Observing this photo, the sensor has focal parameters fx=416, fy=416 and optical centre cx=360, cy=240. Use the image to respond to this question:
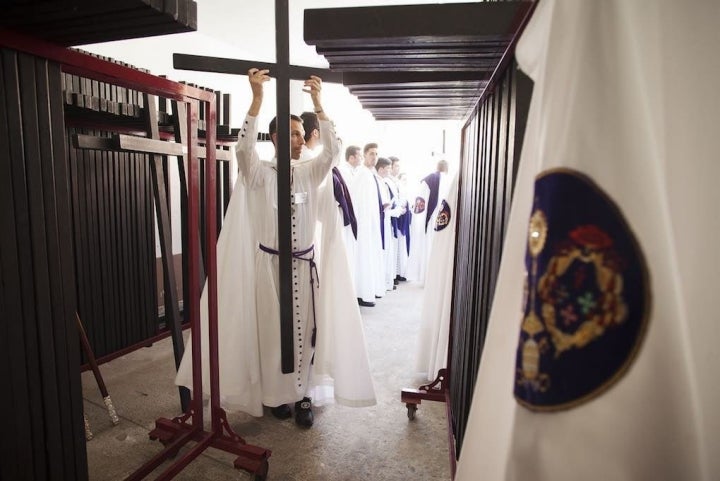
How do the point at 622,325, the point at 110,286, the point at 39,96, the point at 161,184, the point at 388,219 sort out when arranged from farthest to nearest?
the point at 388,219 → the point at 110,286 → the point at 161,184 → the point at 39,96 → the point at 622,325

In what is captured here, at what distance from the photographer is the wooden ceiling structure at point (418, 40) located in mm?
1029

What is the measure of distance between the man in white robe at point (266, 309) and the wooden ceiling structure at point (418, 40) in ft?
3.03

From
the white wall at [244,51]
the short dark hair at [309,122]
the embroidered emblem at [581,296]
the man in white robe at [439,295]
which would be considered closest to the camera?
the embroidered emblem at [581,296]

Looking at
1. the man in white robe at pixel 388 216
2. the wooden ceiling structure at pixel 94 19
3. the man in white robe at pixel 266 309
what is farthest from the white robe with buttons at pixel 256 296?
the man in white robe at pixel 388 216

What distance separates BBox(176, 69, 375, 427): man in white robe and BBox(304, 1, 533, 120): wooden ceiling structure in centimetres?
92

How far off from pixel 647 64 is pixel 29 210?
145 cm

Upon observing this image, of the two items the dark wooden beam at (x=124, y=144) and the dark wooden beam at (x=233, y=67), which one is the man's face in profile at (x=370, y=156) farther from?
the dark wooden beam at (x=233, y=67)

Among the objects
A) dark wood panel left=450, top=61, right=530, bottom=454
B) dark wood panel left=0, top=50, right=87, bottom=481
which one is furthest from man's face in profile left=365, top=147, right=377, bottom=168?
dark wood panel left=0, top=50, right=87, bottom=481

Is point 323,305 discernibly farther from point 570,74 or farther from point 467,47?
point 570,74

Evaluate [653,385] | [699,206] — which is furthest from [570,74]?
[653,385]

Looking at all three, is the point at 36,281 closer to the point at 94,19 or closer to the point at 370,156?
the point at 94,19

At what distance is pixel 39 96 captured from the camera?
1.12m

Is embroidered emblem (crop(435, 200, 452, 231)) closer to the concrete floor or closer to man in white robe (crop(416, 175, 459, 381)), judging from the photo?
man in white robe (crop(416, 175, 459, 381))

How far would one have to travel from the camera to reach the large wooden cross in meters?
1.54
